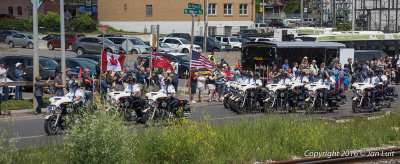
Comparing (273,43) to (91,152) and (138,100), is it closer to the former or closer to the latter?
(138,100)

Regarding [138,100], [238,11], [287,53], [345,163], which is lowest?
[345,163]

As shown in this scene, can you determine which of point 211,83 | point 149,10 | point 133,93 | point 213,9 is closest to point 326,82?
point 211,83

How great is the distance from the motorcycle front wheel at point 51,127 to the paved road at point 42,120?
0.56ft

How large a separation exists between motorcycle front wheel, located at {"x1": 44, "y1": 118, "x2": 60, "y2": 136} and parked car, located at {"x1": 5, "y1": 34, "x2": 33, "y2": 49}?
34420mm

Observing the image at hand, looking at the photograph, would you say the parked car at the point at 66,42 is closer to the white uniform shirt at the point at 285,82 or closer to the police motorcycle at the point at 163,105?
the white uniform shirt at the point at 285,82

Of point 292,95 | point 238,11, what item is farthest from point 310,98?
point 238,11

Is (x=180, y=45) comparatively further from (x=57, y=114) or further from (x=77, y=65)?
(x=57, y=114)

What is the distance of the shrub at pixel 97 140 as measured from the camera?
31.7 ft

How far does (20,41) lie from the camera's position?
48000mm

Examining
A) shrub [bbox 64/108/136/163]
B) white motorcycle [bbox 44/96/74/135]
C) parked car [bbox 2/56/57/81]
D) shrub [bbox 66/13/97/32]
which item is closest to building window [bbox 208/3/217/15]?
shrub [bbox 66/13/97/32]

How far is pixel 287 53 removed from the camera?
1175 inches

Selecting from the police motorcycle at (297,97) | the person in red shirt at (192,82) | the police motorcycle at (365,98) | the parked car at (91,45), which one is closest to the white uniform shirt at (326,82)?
the police motorcycle at (297,97)

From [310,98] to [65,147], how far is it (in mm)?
11613

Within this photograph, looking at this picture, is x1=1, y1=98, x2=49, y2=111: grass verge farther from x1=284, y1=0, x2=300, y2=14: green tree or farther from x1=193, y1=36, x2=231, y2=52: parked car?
x1=284, y1=0, x2=300, y2=14: green tree
